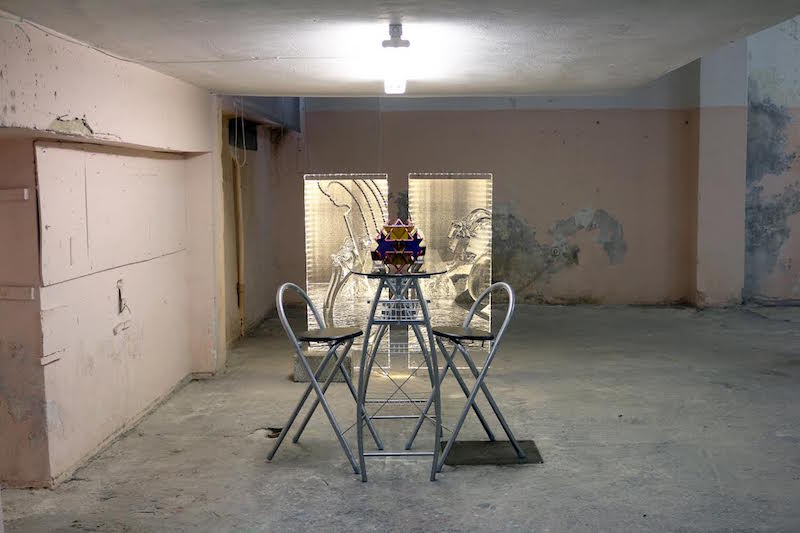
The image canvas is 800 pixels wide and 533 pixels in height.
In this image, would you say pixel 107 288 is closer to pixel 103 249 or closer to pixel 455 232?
pixel 103 249

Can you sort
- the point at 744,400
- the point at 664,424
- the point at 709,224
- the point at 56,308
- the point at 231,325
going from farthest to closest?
the point at 709,224 < the point at 231,325 < the point at 744,400 < the point at 664,424 < the point at 56,308

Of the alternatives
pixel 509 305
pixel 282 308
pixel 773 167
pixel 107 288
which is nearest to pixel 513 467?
pixel 509 305

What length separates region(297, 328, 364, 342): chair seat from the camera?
382 cm

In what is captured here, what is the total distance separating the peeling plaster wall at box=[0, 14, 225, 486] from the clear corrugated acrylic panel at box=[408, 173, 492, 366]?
1.57 m

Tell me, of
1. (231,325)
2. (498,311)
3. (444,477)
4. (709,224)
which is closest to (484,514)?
(444,477)

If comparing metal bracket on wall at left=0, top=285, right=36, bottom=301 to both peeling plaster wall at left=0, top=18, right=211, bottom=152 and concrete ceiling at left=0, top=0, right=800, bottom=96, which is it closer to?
peeling plaster wall at left=0, top=18, right=211, bottom=152

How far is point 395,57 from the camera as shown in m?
3.85

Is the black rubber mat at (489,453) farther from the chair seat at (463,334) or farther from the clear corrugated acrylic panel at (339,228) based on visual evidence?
the clear corrugated acrylic panel at (339,228)

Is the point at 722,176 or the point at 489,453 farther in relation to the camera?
the point at 722,176

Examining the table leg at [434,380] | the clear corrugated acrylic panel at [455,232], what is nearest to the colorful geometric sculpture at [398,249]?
the table leg at [434,380]

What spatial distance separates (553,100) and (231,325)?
4.48 m

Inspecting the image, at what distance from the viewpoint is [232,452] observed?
4.25 meters

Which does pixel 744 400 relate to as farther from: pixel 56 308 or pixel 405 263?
pixel 56 308

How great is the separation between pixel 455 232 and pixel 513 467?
94.5 inches
